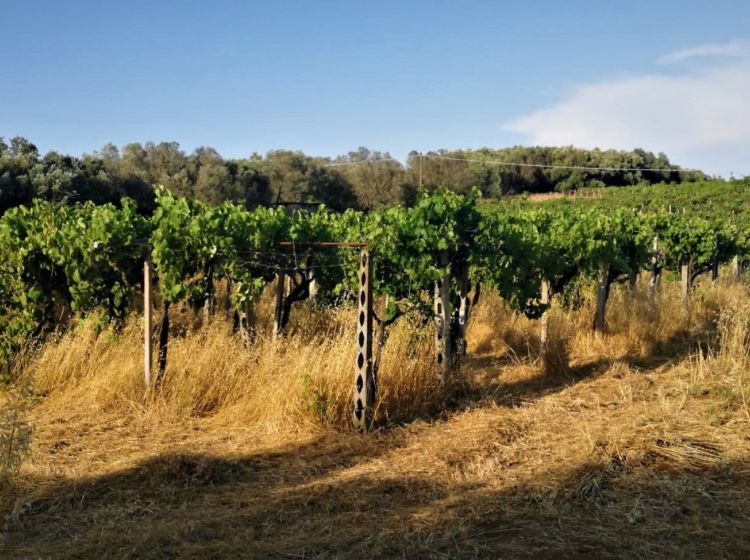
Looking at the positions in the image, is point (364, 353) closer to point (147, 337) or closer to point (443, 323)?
point (443, 323)

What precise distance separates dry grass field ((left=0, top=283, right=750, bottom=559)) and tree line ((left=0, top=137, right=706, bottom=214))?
18.8 feet

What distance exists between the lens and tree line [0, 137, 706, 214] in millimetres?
24250

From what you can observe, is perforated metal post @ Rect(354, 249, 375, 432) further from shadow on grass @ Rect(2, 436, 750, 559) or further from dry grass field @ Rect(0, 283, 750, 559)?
shadow on grass @ Rect(2, 436, 750, 559)

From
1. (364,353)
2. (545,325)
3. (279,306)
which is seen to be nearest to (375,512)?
(364,353)

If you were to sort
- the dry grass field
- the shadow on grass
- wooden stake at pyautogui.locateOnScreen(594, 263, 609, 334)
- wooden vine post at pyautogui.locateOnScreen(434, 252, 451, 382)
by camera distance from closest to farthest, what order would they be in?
1. the shadow on grass
2. the dry grass field
3. wooden vine post at pyautogui.locateOnScreen(434, 252, 451, 382)
4. wooden stake at pyautogui.locateOnScreen(594, 263, 609, 334)

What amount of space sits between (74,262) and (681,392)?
22.2 feet

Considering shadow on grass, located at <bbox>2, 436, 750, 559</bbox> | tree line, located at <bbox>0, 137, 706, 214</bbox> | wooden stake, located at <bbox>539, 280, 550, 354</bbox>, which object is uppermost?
tree line, located at <bbox>0, 137, 706, 214</bbox>

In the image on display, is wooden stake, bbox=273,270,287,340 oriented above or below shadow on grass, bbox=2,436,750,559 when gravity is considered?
above

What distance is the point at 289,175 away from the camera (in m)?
39.0

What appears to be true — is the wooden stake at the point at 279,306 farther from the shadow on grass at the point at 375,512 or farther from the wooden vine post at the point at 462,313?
the shadow on grass at the point at 375,512

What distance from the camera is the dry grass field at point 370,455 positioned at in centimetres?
393

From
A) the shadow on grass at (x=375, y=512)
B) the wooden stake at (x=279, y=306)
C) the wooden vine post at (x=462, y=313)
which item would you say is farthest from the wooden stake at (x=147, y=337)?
the wooden vine post at (x=462, y=313)

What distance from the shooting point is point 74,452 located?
5824 millimetres

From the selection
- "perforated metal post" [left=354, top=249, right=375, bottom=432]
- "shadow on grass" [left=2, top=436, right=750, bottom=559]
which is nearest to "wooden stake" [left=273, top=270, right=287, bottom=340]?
"perforated metal post" [left=354, top=249, right=375, bottom=432]
